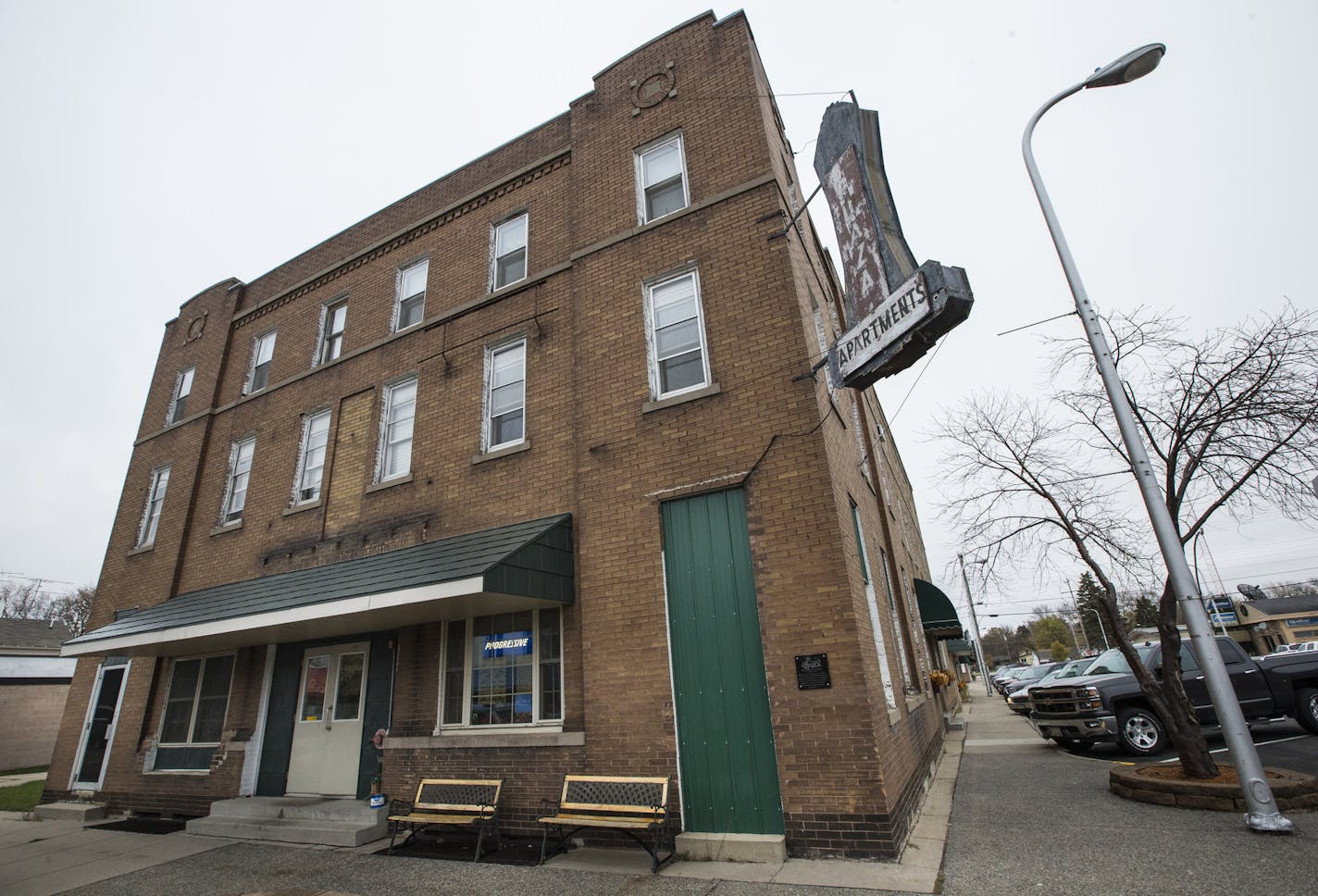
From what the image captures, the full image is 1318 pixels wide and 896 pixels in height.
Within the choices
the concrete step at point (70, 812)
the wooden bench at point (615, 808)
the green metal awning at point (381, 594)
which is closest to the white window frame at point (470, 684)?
the green metal awning at point (381, 594)

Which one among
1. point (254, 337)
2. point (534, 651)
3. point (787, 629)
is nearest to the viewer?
point (787, 629)

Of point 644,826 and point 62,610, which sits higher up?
point 62,610

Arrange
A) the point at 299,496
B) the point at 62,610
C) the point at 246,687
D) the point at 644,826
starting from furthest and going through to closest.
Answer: the point at 62,610 < the point at 299,496 < the point at 246,687 < the point at 644,826

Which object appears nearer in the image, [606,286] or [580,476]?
[580,476]

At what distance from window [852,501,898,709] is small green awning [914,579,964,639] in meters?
7.28

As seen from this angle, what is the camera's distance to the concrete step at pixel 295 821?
27.0 ft

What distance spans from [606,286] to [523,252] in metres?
2.79

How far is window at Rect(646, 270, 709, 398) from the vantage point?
8.62 m

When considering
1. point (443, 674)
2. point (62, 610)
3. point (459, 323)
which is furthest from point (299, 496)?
point (62, 610)

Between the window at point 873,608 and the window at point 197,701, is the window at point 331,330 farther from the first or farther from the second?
the window at point 873,608

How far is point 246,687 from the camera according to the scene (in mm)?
11047

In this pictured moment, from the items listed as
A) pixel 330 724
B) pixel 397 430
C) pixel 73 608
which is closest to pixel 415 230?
pixel 397 430

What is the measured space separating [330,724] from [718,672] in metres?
6.89

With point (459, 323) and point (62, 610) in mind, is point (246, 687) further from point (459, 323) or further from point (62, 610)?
point (62, 610)
